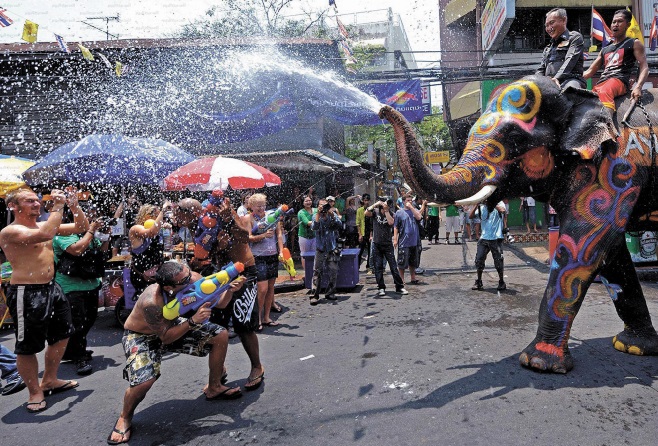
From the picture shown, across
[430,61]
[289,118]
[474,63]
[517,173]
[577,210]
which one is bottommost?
[577,210]

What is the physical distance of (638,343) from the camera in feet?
14.1

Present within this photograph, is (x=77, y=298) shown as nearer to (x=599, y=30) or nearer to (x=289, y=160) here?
(x=289, y=160)

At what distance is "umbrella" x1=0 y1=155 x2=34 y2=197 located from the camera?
695 centimetres

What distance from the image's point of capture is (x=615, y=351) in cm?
441

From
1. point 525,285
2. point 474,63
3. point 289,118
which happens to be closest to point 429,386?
point 525,285

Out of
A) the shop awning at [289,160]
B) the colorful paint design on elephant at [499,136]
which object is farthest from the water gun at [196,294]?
the shop awning at [289,160]

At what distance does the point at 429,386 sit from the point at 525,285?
5.18 meters

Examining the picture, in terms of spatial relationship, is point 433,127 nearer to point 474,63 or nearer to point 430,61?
point 474,63

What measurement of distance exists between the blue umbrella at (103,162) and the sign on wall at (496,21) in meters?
9.95

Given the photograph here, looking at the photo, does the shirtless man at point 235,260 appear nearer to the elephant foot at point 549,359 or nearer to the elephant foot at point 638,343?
the elephant foot at point 549,359

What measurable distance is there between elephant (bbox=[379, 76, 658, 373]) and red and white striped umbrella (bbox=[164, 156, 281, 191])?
3460mm

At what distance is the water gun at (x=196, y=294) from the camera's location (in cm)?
312

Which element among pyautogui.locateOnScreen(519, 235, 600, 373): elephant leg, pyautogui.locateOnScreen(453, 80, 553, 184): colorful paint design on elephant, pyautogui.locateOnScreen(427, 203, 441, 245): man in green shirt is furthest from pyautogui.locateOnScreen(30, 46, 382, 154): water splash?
pyautogui.locateOnScreen(519, 235, 600, 373): elephant leg

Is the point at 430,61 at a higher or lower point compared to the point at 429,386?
higher
